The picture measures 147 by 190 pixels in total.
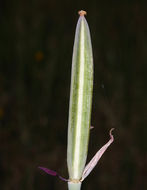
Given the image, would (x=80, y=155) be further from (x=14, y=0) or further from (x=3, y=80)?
(x=14, y=0)

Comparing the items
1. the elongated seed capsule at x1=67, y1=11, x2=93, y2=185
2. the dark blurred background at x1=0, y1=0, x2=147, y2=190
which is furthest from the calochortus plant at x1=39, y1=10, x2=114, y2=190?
the dark blurred background at x1=0, y1=0, x2=147, y2=190

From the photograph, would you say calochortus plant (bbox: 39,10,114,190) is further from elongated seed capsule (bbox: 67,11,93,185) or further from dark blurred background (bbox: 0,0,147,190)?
dark blurred background (bbox: 0,0,147,190)

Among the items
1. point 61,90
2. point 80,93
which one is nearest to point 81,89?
point 80,93

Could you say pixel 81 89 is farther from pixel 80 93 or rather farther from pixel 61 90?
pixel 61 90

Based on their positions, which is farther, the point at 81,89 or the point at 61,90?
the point at 61,90

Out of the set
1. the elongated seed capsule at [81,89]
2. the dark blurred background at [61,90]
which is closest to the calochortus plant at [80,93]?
the elongated seed capsule at [81,89]

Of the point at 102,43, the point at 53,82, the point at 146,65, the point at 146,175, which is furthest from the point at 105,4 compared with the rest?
the point at 146,175

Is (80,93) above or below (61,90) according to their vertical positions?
above
